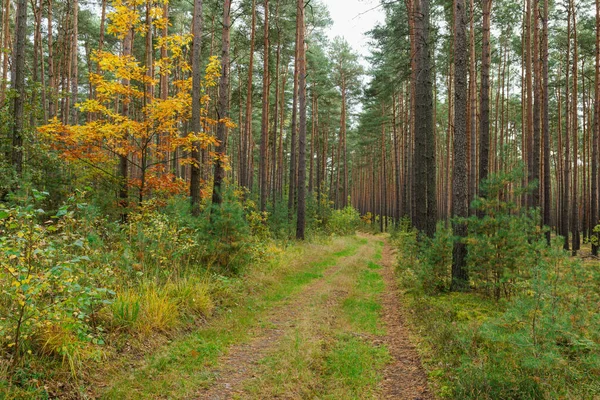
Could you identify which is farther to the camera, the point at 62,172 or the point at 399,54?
the point at 399,54

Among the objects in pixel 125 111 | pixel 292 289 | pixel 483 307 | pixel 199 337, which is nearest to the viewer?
pixel 199 337

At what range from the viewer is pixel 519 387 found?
2953 millimetres

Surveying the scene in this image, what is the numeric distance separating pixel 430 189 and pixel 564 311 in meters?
5.74

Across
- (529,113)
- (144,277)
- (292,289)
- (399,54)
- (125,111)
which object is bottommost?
(292,289)

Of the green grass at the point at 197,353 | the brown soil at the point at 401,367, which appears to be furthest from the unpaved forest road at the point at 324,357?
the green grass at the point at 197,353

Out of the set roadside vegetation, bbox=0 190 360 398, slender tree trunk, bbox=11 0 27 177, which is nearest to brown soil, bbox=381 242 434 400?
roadside vegetation, bbox=0 190 360 398

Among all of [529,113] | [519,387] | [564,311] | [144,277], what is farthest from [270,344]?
[529,113]

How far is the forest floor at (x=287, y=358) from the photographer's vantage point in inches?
135

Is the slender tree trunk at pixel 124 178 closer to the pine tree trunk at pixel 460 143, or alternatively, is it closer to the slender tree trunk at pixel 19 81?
the slender tree trunk at pixel 19 81

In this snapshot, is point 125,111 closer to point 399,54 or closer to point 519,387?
point 519,387

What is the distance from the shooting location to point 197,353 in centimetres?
420

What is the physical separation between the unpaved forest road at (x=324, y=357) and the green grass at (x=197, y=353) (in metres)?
0.18

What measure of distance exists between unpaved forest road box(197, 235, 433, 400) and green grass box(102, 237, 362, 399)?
18 cm

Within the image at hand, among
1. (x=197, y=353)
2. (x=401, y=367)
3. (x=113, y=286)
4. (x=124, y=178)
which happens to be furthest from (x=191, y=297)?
(x=124, y=178)
